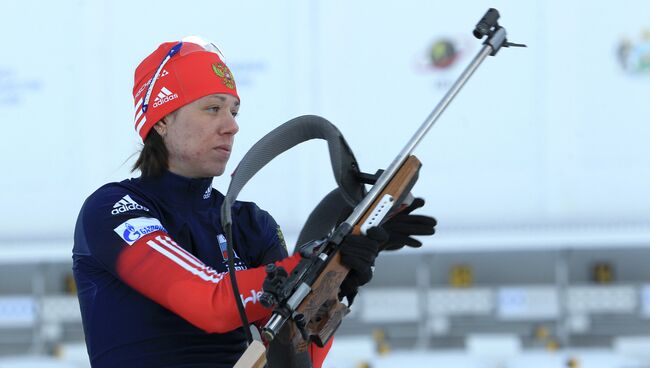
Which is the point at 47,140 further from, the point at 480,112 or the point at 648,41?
the point at 648,41

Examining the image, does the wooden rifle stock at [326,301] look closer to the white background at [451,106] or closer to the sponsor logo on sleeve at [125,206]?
the sponsor logo on sleeve at [125,206]

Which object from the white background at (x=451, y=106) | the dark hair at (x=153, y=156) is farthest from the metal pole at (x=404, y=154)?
the white background at (x=451, y=106)

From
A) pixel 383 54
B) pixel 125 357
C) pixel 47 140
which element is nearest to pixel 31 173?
pixel 47 140

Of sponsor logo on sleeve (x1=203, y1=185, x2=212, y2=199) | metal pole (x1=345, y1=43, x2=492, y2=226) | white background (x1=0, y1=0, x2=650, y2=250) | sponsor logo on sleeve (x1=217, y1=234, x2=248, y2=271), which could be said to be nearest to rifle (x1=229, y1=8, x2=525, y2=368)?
metal pole (x1=345, y1=43, x2=492, y2=226)

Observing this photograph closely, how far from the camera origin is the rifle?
1.54 metres

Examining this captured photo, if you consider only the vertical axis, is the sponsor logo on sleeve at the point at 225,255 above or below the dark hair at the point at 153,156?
below

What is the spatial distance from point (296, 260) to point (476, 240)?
3171 millimetres

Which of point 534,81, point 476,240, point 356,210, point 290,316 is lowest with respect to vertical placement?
→ point 290,316

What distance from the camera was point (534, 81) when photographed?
478cm

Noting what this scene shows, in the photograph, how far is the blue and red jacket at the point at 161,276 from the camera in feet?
5.27

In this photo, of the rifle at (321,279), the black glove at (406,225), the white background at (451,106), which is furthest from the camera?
the white background at (451,106)

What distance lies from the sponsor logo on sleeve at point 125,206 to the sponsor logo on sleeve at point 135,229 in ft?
0.10

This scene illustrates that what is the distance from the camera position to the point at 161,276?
1.63 meters

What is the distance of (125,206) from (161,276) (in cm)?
16
